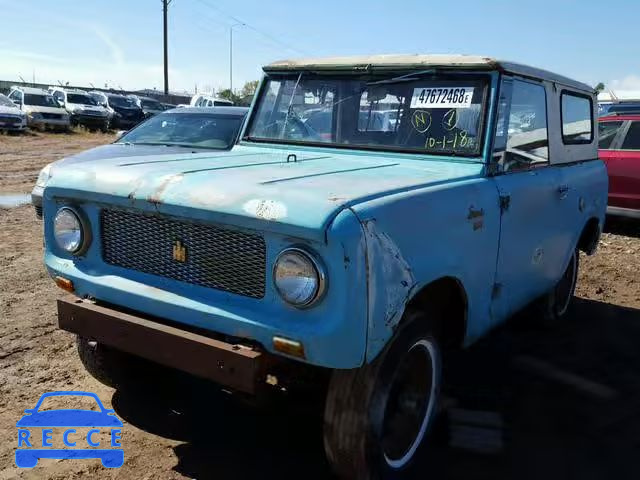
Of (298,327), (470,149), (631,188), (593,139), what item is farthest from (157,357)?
(631,188)

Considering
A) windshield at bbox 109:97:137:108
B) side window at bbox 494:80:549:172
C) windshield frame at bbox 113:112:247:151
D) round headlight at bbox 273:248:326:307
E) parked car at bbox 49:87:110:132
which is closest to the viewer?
round headlight at bbox 273:248:326:307

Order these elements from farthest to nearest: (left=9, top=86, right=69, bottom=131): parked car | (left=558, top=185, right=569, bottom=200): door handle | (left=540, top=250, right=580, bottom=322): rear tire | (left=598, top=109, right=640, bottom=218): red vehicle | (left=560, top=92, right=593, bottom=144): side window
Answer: (left=9, top=86, right=69, bottom=131): parked car → (left=598, top=109, right=640, bottom=218): red vehicle → (left=540, top=250, right=580, bottom=322): rear tire → (left=560, top=92, right=593, bottom=144): side window → (left=558, top=185, right=569, bottom=200): door handle

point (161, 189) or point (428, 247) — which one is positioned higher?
point (161, 189)

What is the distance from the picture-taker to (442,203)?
2.69 m

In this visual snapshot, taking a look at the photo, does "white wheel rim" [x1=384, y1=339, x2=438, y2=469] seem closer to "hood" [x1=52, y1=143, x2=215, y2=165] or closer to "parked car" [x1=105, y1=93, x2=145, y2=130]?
"hood" [x1=52, y1=143, x2=215, y2=165]

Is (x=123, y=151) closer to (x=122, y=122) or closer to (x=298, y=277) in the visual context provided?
(x=298, y=277)

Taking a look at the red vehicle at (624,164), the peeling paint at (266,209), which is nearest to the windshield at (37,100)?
the red vehicle at (624,164)

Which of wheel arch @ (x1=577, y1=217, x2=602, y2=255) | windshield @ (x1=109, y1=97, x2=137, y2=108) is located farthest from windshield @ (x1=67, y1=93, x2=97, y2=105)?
wheel arch @ (x1=577, y1=217, x2=602, y2=255)

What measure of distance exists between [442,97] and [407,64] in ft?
0.96

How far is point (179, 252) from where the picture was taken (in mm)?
2576

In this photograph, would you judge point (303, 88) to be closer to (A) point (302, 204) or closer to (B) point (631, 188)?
(A) point (302, 204)

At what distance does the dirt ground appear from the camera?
2.94m

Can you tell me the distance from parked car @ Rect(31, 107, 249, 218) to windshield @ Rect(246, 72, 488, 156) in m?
2.90

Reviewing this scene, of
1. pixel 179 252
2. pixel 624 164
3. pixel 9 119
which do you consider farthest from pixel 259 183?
pixel 9 119
